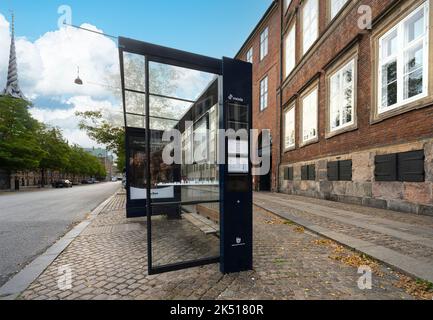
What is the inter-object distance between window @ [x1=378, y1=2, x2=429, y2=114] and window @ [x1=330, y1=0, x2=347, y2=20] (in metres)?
3.97

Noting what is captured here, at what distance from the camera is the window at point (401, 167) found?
23.5 feet

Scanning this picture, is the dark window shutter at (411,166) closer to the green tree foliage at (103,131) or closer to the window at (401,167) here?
the window at (401,167)

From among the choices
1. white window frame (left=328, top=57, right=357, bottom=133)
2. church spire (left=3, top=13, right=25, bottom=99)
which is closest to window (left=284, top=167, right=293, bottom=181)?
white window frame (left=328, top=57, right=357, bottom=133)

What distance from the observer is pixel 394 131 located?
827 centimetres

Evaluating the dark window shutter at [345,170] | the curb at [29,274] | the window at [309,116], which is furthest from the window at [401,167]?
the curb at [29,274]

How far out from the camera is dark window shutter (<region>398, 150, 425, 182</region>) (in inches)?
281

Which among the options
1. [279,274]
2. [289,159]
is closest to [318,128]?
[289,159]

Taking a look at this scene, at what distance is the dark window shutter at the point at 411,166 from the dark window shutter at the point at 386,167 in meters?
0.18

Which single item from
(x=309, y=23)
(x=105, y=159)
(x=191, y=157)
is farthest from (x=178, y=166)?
(x=105, y=159)

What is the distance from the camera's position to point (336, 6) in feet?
40.1

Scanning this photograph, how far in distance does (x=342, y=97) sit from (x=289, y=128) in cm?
630

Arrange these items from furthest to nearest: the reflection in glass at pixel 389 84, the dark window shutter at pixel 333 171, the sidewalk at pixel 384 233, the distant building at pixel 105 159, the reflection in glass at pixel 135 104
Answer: the distant building at pixel 105 159 → the dark window shutter at pixel 333 171 → the reflection in glass at pixel 389 84 → the reflection in glass at pixel 135 104 → the sidewalk at pixel 384 233

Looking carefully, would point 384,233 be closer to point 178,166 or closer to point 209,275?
point 209,275

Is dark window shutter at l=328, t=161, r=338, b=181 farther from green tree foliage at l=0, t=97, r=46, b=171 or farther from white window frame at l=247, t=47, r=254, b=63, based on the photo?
green tree foliage at l=0, t=97, r=46, b=171
